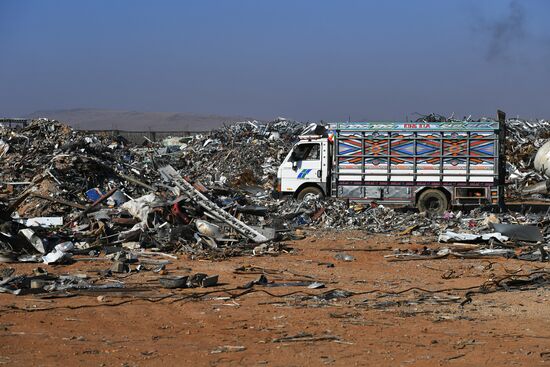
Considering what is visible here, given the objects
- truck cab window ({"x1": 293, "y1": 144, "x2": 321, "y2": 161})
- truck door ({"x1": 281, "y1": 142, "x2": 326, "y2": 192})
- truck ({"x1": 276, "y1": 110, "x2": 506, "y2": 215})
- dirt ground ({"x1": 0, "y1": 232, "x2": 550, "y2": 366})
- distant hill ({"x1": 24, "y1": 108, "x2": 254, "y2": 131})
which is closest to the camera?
dirt ground ({"x1": 0, "y1": 232, "x2": 550, "y2": 366})

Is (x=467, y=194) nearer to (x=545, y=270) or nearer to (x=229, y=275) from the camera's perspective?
(x=545, y=270)

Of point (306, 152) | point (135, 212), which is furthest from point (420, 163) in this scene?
point (135, 212)

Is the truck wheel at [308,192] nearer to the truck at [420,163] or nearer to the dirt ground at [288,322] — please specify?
the truck at [420,163]

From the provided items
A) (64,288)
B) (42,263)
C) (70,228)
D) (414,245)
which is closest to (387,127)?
(414,245)

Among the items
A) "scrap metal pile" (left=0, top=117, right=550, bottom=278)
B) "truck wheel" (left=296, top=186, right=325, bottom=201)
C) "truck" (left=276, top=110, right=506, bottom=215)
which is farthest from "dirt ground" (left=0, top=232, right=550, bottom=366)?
"truck wheel" (left=296, top=186, right=325, bottom=201)

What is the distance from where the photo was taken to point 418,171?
2308 centimetres

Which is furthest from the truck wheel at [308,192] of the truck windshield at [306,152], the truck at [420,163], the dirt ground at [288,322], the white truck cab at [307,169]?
the dirt ground at [288,322]

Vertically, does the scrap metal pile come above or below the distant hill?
below

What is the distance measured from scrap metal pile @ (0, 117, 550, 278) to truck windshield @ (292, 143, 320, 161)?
4.93ft

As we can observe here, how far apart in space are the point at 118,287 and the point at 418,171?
12.7 metres

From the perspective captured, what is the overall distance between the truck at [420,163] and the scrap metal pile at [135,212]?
727 mm

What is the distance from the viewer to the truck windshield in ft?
79.3

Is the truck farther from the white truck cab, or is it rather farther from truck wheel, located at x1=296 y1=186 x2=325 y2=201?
truck wheel, located at x1=296 y1=186 x2=325 y2=201

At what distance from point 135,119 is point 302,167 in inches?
5074
